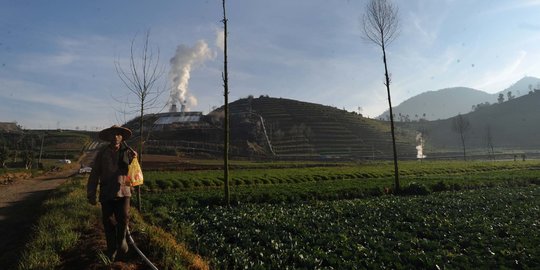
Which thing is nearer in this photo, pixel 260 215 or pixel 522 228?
pixel 522 228

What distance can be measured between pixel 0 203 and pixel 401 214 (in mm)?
23944

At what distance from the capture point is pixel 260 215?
16.6 m

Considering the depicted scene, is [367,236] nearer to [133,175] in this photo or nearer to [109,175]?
[133,175]

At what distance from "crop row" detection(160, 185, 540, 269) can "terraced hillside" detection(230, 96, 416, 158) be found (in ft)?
389

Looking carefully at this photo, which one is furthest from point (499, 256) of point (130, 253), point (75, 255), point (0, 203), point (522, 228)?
point (0, 203)

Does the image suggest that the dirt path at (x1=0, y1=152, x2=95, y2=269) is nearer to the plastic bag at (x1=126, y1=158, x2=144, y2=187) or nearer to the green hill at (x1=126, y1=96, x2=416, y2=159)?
the plastic bag at (x1=126, y1=158, x2=144, y2=187)

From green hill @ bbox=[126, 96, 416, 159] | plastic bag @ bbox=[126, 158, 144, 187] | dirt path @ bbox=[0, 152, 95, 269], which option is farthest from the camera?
green hill @ bbox=[126, 96, 416, 159]

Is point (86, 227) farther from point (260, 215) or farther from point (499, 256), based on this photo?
point (499, 256)

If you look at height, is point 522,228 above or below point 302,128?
below

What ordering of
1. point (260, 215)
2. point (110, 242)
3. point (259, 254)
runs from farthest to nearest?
point (260, 215) < point (259, 254) < point (110, 242)

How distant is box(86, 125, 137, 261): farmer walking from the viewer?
26.6ft

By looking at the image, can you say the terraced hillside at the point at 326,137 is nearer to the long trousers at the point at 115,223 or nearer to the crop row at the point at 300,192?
the crop row at the point at 300,192

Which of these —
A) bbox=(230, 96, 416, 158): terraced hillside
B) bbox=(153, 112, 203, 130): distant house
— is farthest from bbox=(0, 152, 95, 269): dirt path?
bbox=(153, 112, 203, 130): distant house

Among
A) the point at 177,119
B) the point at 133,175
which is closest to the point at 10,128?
the point at 177,119
